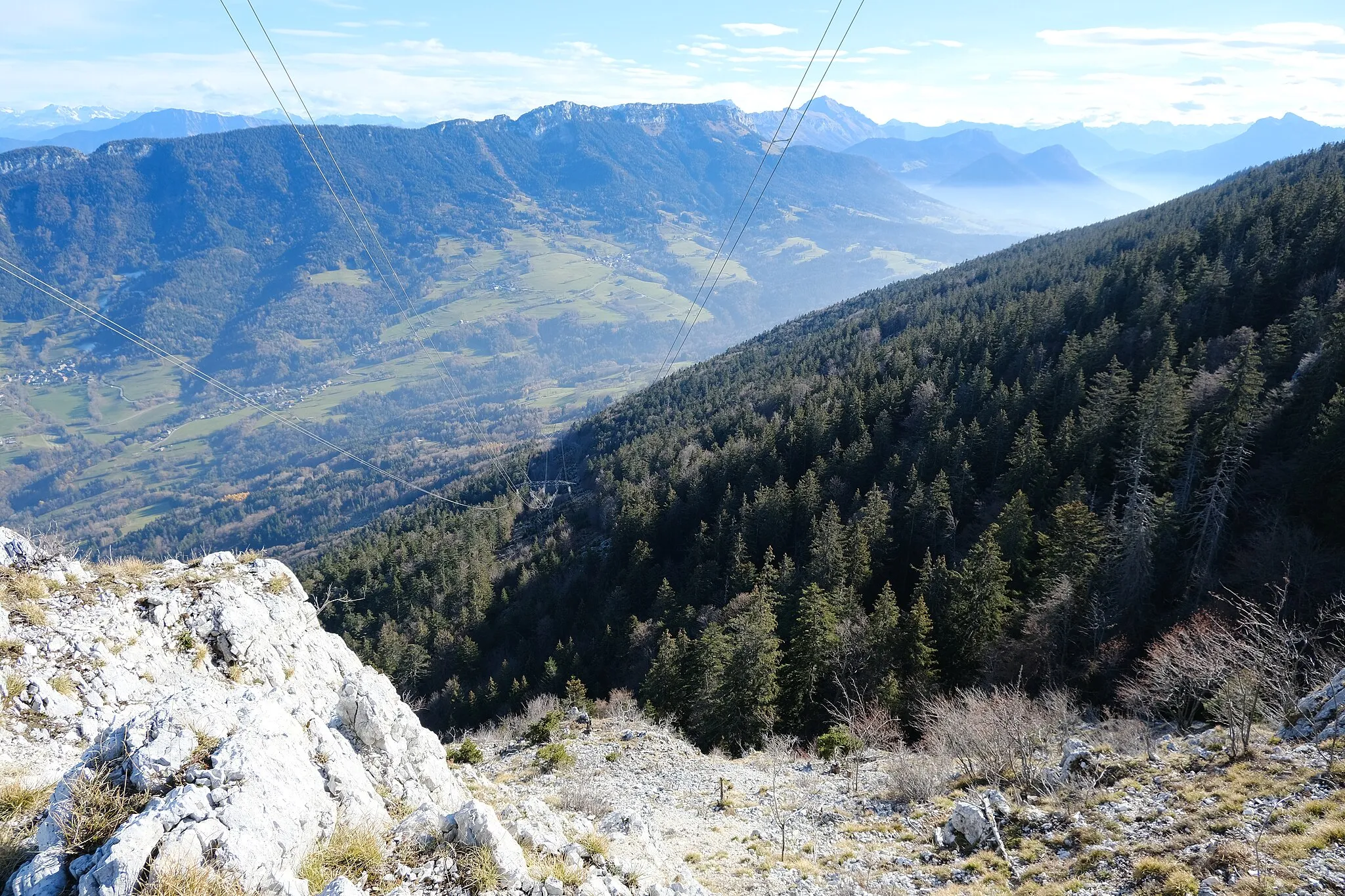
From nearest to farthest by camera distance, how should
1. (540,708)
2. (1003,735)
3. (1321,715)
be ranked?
(1321,715), (1003,735), (540,708)

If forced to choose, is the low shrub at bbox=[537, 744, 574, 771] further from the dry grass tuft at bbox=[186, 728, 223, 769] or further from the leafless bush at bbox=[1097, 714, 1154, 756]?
the dry grass tuft at bbox=[186, 728, 223, 769]

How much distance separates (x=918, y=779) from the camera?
25984mm

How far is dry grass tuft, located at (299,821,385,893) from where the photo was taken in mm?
10914

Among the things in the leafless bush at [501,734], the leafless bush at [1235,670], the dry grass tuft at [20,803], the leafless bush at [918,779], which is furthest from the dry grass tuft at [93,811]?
the leafless bush at [501,734]

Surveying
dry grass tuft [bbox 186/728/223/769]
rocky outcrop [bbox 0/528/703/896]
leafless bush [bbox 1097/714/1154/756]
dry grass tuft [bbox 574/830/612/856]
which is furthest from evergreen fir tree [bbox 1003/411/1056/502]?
dry grass tuft [bbox 186/728/223/769]

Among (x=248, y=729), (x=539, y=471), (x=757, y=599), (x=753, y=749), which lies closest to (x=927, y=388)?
(x=757, y=599)

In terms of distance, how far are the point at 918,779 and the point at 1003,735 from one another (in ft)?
12.9

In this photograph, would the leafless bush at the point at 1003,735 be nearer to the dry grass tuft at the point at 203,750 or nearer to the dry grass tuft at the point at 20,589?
the dry grass tuft at the point at 203,750

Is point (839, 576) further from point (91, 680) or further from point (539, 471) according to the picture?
point (539, 471)

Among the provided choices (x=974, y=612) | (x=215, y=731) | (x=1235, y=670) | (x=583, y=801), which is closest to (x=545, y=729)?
(x=583, y=801)

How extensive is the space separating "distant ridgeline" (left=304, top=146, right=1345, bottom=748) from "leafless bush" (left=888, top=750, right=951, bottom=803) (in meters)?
12.4

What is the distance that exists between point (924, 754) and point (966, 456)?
44786 millimetres

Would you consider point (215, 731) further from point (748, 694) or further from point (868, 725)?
point (748, 694)

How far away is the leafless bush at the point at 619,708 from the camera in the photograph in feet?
155
